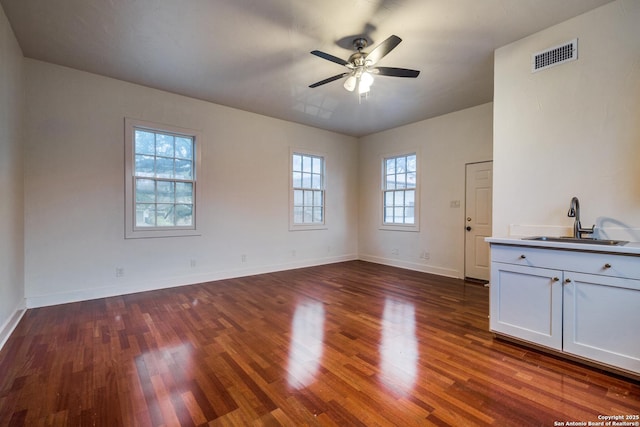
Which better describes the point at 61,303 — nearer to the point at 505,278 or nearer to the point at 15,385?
the point at 15,385

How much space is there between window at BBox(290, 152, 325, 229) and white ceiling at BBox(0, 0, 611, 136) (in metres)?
1.78

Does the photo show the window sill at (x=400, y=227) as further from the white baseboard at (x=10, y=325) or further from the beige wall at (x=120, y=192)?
the white baseboard at (x=10, y=325)

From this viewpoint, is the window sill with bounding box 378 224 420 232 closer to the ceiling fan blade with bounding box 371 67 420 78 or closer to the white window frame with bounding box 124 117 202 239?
the ceiling fan blade with bounding box 371 67 420 78

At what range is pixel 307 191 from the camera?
6.05m

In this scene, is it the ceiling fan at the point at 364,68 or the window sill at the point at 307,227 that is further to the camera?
the window sill at the point at 307,227

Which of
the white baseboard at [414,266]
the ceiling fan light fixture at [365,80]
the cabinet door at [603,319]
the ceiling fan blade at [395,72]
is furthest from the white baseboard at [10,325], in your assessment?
the white baseboard at [414,266]

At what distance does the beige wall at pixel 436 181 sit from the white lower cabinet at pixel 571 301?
2538 mm

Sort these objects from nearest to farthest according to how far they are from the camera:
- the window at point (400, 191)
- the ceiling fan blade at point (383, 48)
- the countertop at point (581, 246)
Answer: the countertop at point (581, 246)
the ceiling fan blade at point (383, 48)
the window at point (400, 191)

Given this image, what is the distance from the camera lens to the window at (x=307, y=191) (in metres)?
5.83

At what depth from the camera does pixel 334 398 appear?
1.79m

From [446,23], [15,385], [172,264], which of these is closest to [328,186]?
[172,264]

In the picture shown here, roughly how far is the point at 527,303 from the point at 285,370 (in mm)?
2015

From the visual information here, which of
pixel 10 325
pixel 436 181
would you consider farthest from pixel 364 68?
pixel 10 325

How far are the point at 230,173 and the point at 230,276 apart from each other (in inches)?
67.9
